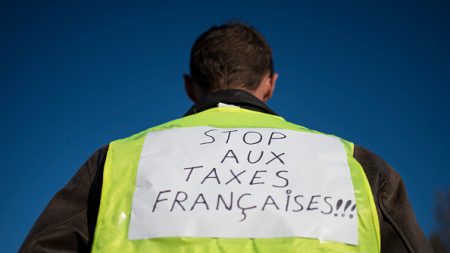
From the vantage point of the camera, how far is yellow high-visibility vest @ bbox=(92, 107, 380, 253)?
1374 mm

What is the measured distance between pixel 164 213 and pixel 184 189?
0.11 m

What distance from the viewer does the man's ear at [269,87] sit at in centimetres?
232

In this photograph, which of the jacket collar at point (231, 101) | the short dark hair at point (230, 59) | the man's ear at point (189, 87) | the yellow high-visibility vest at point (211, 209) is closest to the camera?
the yellow high-visibility vest at point (211, 209)

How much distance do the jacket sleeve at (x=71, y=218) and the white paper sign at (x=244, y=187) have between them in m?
0.17

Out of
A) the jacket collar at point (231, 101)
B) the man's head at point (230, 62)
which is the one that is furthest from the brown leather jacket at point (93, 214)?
the man's head at point (230, 62)

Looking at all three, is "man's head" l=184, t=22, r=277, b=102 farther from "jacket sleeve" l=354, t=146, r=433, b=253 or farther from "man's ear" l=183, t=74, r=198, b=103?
"jacket sleeve" l=354, t=146, r=433, b=253

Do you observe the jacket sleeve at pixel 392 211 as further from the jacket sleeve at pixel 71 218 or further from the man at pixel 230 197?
the jacket sleeve at pixel 71 218

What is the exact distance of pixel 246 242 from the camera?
1.37m

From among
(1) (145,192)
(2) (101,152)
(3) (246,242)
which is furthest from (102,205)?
(3) (246,242)

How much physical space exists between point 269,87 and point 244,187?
100 centimetres

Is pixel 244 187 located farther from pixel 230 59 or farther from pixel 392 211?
pixel 230 59

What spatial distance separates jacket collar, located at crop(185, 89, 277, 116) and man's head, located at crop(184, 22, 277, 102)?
133mm

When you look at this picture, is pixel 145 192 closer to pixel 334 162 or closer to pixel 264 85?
pixel 334 162

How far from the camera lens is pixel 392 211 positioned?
1.49 m
